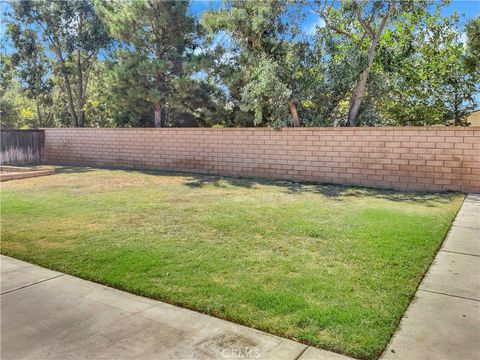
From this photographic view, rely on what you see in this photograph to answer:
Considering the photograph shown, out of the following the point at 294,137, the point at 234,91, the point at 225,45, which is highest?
the point at 225,45

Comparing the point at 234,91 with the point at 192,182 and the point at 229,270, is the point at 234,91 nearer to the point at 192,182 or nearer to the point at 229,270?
the point at 192,182

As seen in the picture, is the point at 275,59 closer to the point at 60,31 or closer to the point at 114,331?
the point at 114,331

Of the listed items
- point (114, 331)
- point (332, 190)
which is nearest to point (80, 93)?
point (332, 190)

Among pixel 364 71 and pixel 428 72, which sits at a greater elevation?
pixel 428 72

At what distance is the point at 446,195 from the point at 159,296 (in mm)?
7408

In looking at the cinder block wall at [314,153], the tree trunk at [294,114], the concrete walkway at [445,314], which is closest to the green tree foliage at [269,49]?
the tree trunk at [294,114]

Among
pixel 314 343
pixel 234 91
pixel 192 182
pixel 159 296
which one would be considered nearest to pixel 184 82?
pixel 234 91

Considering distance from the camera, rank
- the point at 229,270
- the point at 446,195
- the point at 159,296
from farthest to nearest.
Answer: the point at 446,195
the point at 229,270
the point at 159,296

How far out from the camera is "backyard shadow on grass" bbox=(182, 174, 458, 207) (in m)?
8.16

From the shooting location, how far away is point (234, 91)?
14617mm

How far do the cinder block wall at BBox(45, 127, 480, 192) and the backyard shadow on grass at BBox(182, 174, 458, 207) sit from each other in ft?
1.46

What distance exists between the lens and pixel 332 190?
930 cm

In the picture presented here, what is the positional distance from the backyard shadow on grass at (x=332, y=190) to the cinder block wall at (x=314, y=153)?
0.44m

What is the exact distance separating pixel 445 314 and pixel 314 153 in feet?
26.2
